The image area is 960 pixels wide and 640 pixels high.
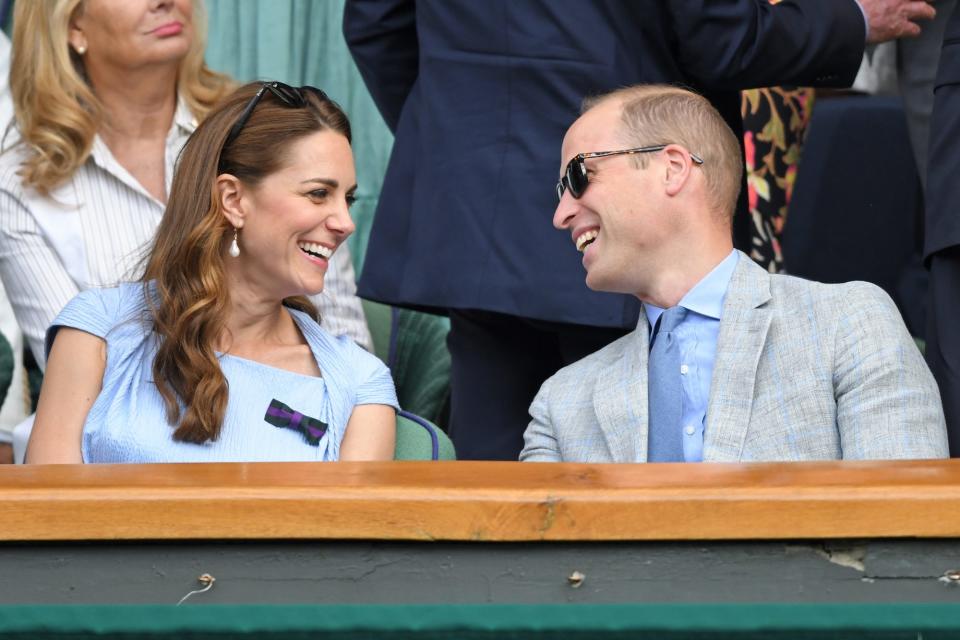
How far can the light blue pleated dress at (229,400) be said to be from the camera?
8.33ft

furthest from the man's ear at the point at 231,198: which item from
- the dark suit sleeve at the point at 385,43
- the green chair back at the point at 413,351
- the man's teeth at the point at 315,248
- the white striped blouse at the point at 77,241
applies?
the green chair back at the point at 413,351

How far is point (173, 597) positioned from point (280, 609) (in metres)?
0.12

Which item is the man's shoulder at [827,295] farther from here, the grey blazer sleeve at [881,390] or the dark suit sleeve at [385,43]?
the dark suit sleeve at [385,43]

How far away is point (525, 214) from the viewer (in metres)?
2.79

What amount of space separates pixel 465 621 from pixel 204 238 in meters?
1.42

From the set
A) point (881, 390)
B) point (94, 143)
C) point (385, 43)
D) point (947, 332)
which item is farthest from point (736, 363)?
point (94, 143)

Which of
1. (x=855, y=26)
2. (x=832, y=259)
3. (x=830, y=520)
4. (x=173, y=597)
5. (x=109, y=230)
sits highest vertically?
(x=855, y=26)

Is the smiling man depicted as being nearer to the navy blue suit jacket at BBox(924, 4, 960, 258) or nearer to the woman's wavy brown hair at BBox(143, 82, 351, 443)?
the navy blue suit jacket at BBox(924, 4, 960, 258)

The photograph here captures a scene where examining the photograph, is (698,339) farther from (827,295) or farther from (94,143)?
(94,143)

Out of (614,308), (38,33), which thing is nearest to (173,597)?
(614,308)

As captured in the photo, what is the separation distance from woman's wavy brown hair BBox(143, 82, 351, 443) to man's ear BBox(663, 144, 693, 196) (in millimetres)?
679

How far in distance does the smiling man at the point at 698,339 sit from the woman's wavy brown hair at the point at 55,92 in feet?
4.29

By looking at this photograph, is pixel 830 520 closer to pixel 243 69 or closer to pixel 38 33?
pixel 38 33

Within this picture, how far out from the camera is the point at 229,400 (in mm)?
2625
